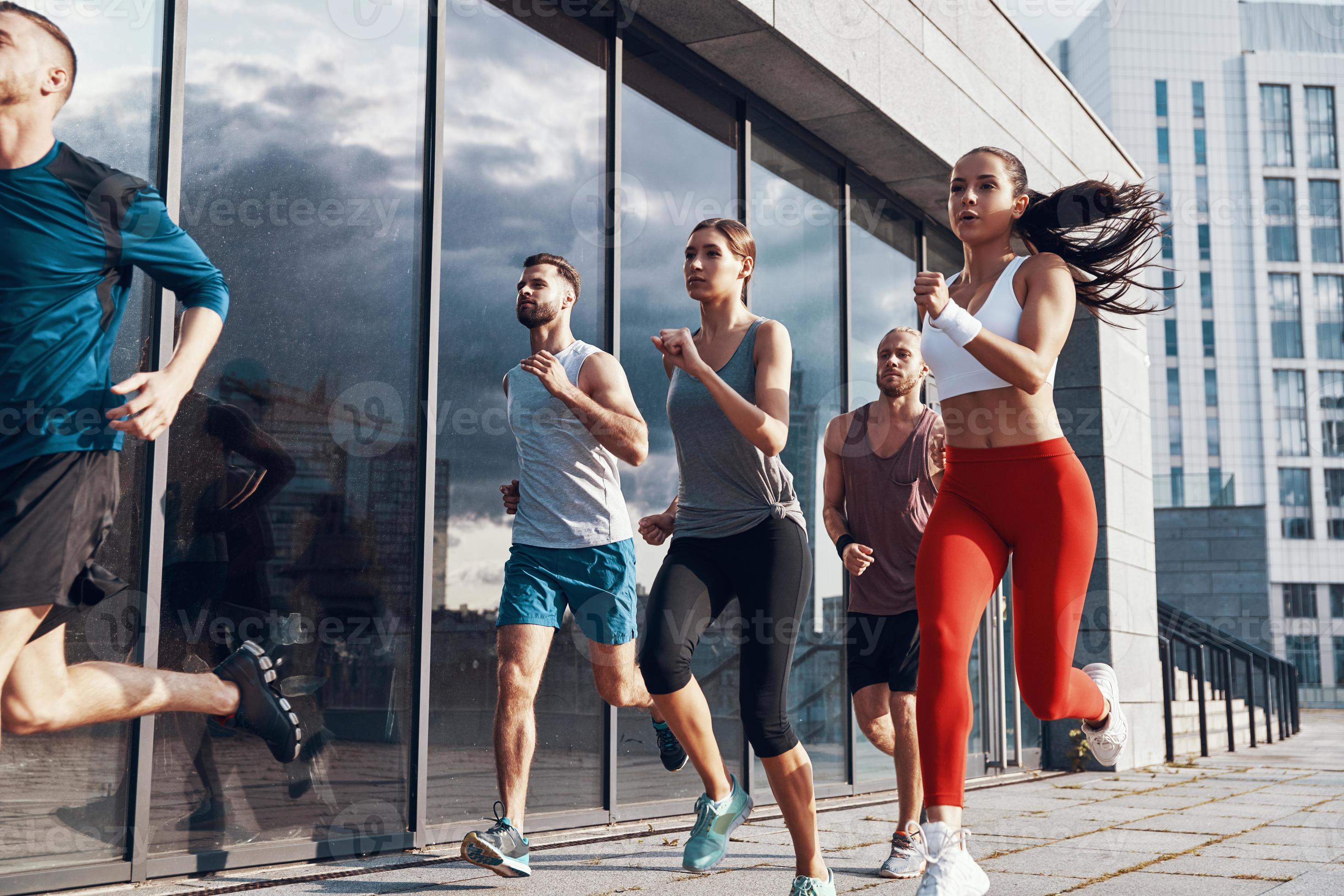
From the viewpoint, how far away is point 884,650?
511 centimetres

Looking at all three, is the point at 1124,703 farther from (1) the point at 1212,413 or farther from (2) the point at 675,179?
(1) the point at 1212,413

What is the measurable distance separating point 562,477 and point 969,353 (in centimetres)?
162

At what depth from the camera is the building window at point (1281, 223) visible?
61594 mm

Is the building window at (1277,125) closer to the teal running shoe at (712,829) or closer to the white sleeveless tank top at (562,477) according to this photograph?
the white sleeveless tank top at (562,477)

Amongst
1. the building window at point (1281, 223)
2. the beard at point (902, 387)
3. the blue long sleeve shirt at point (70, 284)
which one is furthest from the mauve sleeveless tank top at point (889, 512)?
the building window at point (1281, 223)

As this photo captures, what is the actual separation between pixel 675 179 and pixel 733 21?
2.91ft

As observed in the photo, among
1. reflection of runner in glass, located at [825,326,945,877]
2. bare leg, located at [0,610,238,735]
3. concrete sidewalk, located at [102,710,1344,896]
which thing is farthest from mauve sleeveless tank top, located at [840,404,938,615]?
bare leg, located at [0,610,238,735]

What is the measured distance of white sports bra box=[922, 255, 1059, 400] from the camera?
3.57 metres

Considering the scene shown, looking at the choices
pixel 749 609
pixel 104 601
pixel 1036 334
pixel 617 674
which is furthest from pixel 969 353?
pixel 104 601

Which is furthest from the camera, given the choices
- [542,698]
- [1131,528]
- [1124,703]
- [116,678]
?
[1131,528]

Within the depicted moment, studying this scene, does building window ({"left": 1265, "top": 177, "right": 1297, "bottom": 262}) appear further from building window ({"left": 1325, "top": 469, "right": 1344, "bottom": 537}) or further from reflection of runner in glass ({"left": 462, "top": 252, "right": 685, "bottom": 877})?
reflection of runner in glass ({"left": 462, "top": 252, "right": 685, "bottom": 877})

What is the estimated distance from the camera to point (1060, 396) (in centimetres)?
1101

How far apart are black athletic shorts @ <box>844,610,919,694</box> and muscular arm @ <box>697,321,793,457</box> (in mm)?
1494

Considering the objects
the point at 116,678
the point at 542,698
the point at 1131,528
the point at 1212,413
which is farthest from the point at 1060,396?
the point at 1212,413
